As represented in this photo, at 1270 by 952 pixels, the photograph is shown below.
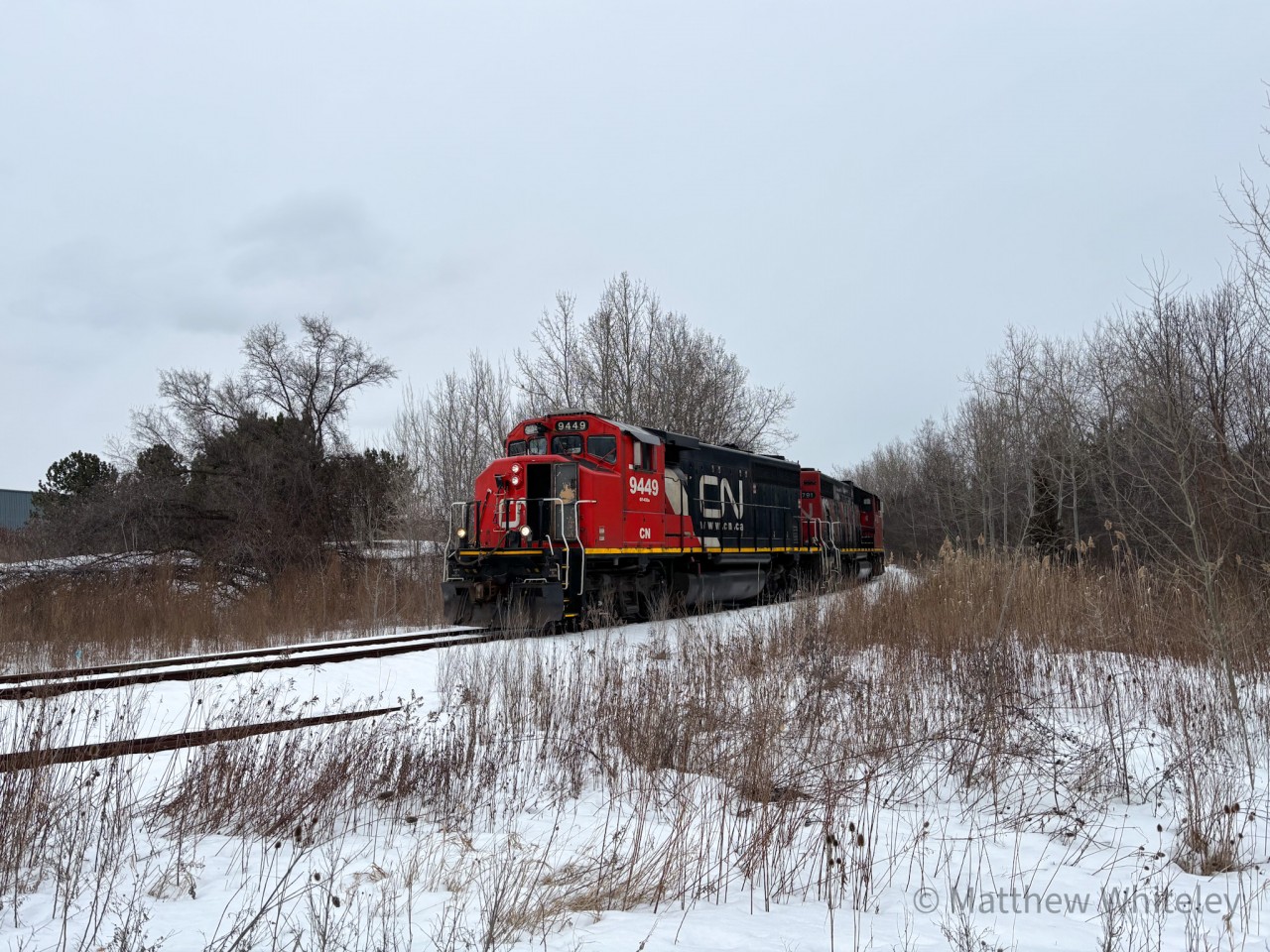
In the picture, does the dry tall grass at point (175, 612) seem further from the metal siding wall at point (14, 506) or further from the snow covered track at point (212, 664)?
the metal siding wall at point (14, 506)

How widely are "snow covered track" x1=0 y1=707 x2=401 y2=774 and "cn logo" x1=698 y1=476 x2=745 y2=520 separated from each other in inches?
461

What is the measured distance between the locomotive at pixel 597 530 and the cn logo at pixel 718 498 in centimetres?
3

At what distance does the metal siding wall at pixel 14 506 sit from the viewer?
55.9 meters

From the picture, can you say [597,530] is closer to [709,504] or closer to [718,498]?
[709,504]

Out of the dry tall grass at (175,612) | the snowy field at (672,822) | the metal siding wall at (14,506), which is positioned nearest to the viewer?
the snowy field at (672,822)

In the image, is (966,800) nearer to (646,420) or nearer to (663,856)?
(663,856)

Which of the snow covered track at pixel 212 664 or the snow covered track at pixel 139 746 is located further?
the snow covered track at pixel 212 664

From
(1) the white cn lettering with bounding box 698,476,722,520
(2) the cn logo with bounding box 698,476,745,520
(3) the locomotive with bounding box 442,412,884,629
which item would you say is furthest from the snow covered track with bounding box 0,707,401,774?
(2) the cn logo with bounding box 698,476,745,520

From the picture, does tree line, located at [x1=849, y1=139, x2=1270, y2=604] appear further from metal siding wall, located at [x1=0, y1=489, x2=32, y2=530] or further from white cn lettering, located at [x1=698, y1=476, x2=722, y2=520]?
metal siding wall, located at [x1=0, y1=489, x2=32, y2=530]

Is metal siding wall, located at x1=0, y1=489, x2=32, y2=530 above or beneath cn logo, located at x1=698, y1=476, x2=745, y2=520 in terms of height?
above

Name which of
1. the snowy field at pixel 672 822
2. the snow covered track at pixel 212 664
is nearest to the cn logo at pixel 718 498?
the snow covered track at pixel 212 664

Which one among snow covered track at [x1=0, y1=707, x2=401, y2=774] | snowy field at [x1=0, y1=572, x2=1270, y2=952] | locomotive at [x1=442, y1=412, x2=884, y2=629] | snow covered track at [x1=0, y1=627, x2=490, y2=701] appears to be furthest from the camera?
locomotive at [x1=442, y1=412, x2=884, y2=629]

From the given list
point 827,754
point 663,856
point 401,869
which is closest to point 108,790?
point 401,869

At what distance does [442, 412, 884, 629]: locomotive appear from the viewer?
45.6 feet
